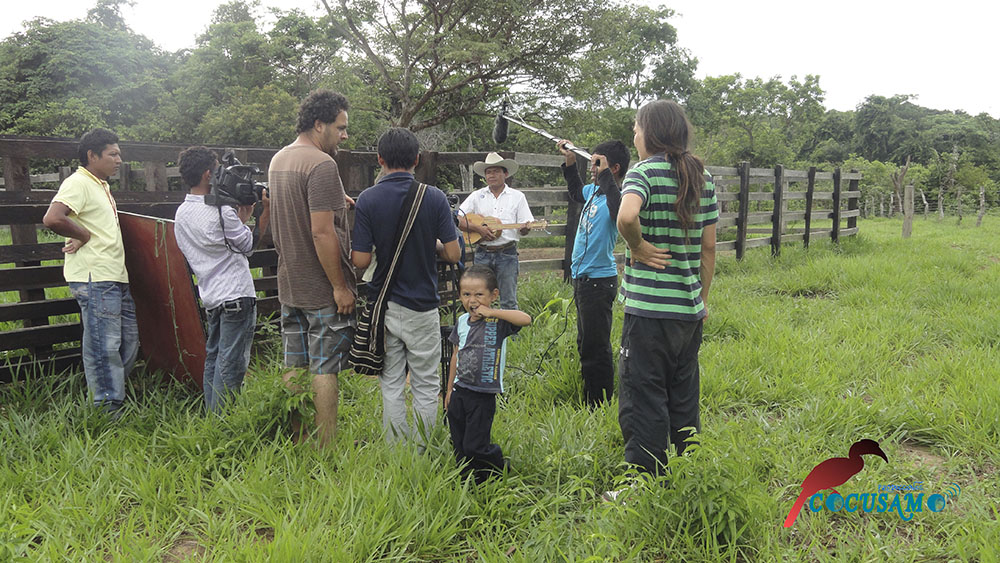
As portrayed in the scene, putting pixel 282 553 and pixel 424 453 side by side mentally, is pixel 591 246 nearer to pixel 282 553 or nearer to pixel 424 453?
pixel 424 453

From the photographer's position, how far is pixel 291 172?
10.2ft

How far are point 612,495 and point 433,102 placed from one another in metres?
20.1

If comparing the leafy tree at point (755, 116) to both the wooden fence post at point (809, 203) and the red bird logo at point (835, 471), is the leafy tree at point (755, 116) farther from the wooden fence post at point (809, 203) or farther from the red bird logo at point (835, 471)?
the red bird logo at point (835, 471)

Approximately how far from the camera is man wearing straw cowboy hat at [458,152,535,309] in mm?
5387

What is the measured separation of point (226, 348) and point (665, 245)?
8.44ft

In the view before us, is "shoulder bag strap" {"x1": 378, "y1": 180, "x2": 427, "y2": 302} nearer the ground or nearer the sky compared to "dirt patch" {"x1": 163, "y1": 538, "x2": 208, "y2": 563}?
nearer the sky

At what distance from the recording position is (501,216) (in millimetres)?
5469

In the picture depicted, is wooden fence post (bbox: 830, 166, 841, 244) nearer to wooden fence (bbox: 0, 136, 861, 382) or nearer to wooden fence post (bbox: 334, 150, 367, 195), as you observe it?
wooden fence (bbox: 0, 136, 861, 382)

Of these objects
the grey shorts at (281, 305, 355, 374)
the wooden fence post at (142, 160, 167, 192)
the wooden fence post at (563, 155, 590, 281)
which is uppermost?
the wooden fence post at (142, 160, 167, 192)

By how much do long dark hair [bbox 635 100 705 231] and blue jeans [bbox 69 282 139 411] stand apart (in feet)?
10.5

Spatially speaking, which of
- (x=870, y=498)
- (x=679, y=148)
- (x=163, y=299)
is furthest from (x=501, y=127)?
(x=870, y=498)

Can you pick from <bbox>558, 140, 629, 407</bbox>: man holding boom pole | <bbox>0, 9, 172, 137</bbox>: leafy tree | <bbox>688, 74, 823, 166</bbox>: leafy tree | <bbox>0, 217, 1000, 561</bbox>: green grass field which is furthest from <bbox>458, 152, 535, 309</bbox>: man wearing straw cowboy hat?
<bbox>688, 74, 823, 166</bbox>: leafy tree

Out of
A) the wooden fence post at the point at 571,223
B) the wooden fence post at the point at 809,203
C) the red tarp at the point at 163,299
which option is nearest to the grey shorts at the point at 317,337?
the red tarp at the point at 163,299

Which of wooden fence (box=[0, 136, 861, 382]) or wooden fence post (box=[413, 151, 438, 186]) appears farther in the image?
wooden fence post (box=[413, 151, 438, 186])
